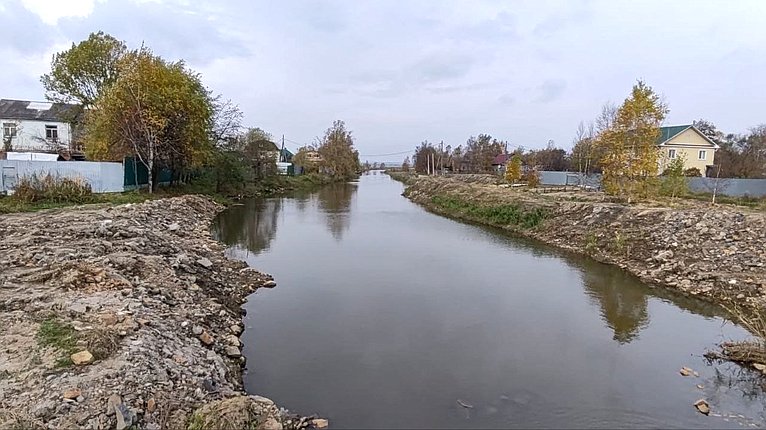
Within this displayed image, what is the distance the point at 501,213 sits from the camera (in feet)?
79.3

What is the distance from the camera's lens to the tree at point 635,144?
20.1 m

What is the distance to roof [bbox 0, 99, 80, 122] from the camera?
3262 cm

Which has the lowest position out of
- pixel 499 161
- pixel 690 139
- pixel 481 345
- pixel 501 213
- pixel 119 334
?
pixel 481 345

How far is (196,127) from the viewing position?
2478 centimetres

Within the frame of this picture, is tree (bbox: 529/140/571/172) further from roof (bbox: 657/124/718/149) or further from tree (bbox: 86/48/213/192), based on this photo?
tree (bbox: 86/48/213/192)

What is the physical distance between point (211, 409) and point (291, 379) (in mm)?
2023

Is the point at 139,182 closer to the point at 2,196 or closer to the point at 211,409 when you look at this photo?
the point at 2,196

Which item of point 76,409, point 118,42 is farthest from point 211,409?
point 118,42

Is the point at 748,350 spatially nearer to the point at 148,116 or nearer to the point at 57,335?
the point at 57,335

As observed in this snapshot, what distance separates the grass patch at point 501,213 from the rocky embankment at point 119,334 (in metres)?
14.1

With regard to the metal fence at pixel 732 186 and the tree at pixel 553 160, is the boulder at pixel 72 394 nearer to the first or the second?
the metal fence at pixel 732 186

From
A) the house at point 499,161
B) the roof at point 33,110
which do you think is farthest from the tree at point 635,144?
the house at point 499,161

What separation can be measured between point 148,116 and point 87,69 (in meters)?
10.5

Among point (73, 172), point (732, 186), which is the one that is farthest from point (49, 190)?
point (732, 186)
